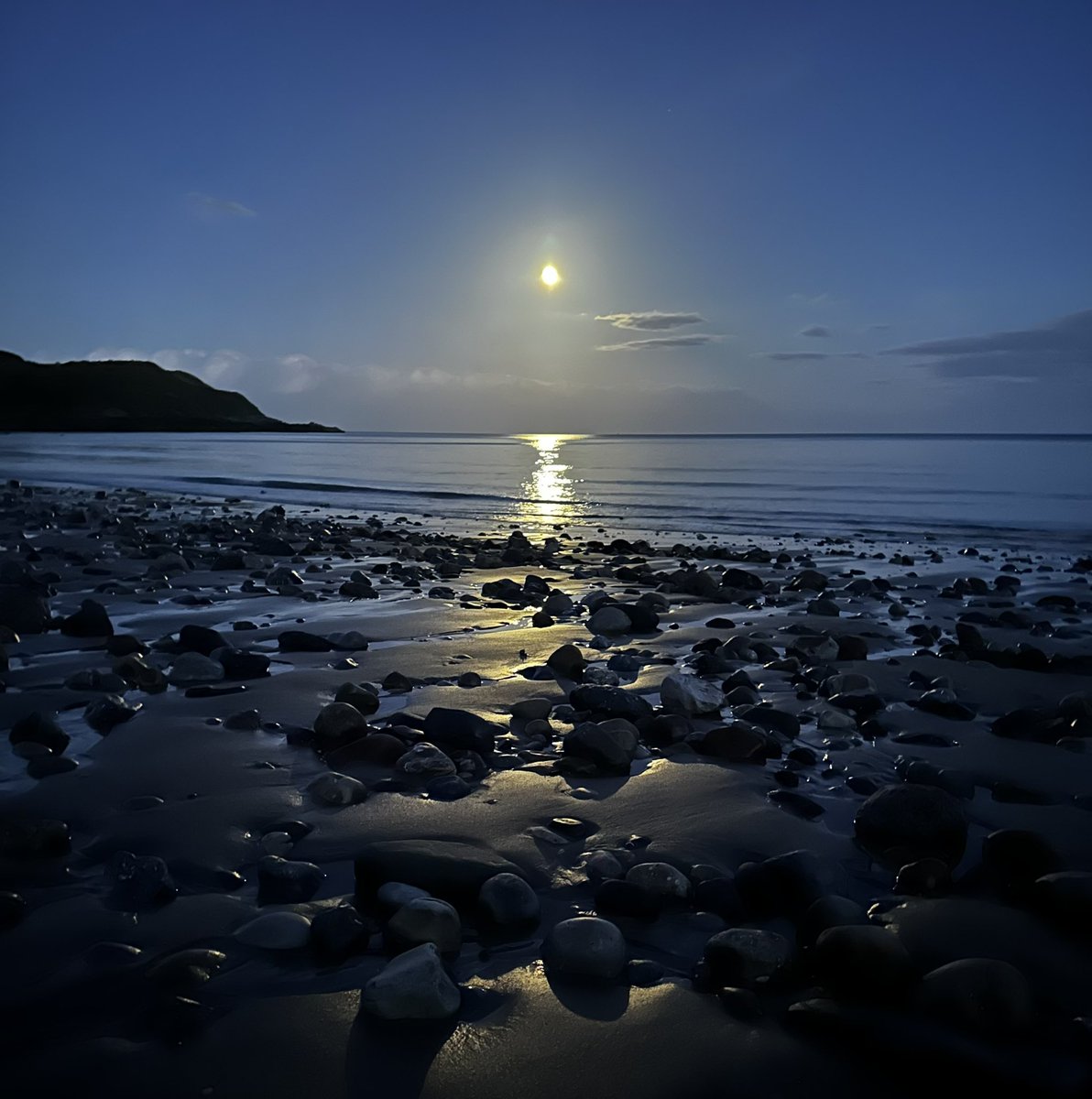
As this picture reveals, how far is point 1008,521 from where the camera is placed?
15.8 metres

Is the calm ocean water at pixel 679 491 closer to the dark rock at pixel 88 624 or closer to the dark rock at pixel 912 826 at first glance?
the dark rock at pixel 88 624

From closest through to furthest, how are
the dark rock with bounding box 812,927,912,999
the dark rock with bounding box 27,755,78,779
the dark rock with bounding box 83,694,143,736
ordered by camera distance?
the dark rock with bounding box 812,927,912,999 < the dark rock with bounding box 27,755,78,779 < the dark rock with bounding box 83,694,143,736

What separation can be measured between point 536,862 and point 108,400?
16386 centimetres

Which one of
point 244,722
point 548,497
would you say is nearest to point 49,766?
point 244,722

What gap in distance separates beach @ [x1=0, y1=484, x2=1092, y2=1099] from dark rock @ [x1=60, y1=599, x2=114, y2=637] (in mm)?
20

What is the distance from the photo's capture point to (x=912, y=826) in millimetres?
2656

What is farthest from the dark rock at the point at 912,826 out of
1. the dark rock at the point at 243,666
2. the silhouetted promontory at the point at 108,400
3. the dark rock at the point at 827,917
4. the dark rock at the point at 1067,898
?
the silhouetted promontory at the point at 108,400

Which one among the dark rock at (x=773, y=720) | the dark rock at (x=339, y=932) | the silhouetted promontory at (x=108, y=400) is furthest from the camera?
the silhouetted promontory at (x=108, y=400)

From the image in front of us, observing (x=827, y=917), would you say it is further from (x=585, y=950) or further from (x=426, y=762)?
(x=426, y=762)

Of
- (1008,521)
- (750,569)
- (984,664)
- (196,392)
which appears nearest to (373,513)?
(750,569)

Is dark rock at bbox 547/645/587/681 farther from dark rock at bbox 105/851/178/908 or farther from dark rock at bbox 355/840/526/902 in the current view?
dark rock at bbox 105/851/178/908

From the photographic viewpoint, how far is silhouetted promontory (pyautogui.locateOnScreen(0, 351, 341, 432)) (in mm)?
134500

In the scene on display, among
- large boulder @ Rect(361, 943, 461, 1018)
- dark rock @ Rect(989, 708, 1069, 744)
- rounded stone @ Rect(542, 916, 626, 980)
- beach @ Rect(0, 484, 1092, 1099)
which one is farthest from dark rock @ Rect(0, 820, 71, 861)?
dark rock @ Rect(989, 708, 1069, 744)

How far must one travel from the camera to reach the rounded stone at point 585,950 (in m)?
1.97
